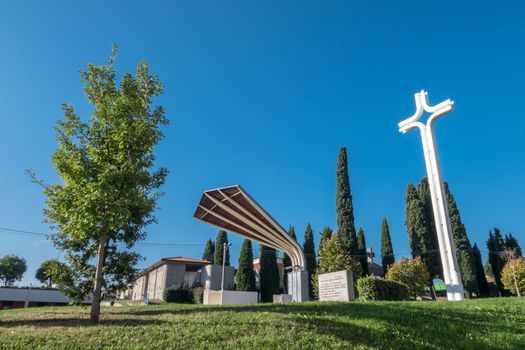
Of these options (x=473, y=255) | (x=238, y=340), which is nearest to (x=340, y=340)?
(x=238, y=340)

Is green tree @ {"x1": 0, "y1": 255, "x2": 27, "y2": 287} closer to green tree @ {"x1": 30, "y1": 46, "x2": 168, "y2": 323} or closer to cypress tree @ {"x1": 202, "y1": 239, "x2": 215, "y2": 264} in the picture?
cypress tree @ {"x1": 202, "y1": 239, "x2": 215, "y2": 264}

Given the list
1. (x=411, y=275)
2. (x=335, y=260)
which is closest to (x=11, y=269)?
(x=335, y=260)

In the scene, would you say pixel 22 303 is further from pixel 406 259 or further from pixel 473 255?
pixel 473 255

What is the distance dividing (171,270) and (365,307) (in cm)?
3215

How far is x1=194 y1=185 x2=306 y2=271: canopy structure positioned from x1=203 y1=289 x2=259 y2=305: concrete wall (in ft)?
14.1

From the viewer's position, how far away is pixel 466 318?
10602mm

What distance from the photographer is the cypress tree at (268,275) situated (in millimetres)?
41406

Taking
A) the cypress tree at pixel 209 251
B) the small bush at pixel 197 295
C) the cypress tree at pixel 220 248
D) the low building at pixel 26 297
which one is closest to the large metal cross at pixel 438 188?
the small bush at pixel 197 295

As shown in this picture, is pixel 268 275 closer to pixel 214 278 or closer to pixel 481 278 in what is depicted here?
pixel 214 278

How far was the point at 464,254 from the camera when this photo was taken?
41.6 meters

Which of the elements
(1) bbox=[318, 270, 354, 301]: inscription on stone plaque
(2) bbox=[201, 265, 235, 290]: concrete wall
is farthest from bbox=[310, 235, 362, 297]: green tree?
(1) bbox=[318, 270, 354, 301]: inscription on stone plaque

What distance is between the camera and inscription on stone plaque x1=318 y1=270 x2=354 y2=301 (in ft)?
61.0

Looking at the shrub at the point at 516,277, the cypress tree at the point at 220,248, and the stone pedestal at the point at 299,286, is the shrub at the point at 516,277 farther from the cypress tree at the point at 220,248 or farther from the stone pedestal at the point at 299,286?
the cypress tree at the point at 220,248

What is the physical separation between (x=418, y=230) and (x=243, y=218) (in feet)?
95.1
